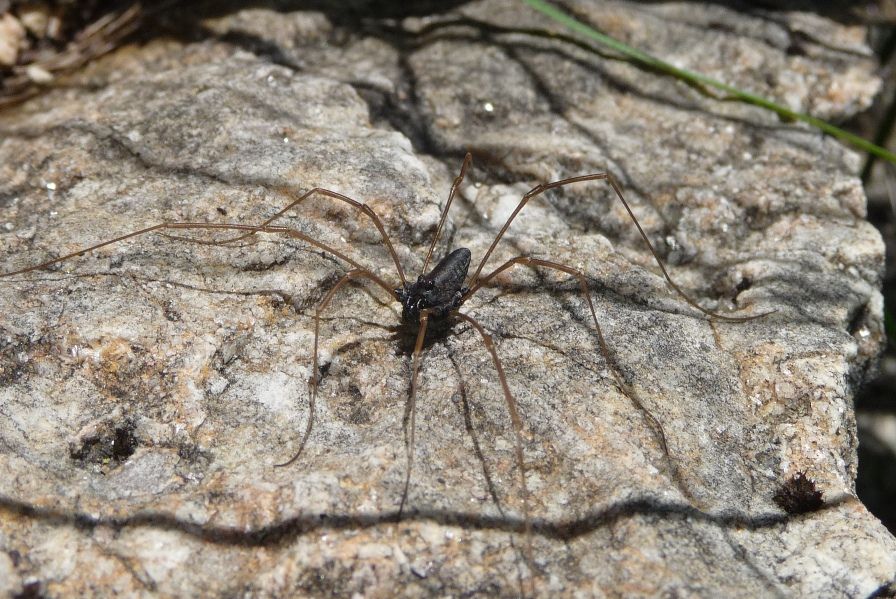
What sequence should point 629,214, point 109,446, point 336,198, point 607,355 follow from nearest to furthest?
1. point 109,446
2. point 607,355
3. point 336,198
4. point 629,214

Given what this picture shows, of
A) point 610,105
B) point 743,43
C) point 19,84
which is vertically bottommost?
point 19,84

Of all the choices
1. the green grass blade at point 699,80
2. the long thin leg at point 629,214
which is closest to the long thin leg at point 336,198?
the long thin leg at point 629,214

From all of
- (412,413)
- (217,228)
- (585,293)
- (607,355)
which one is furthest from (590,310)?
(217,228)

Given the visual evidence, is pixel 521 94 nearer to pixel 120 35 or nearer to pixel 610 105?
pixel 610 105

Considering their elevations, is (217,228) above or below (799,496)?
above

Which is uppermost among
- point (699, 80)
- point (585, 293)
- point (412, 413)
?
point (699, 80)

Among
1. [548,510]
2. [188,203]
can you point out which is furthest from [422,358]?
[188,203]

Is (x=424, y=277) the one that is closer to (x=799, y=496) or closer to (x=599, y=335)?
(x=599, y=335)

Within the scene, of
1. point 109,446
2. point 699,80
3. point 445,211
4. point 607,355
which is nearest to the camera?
point 109,446
